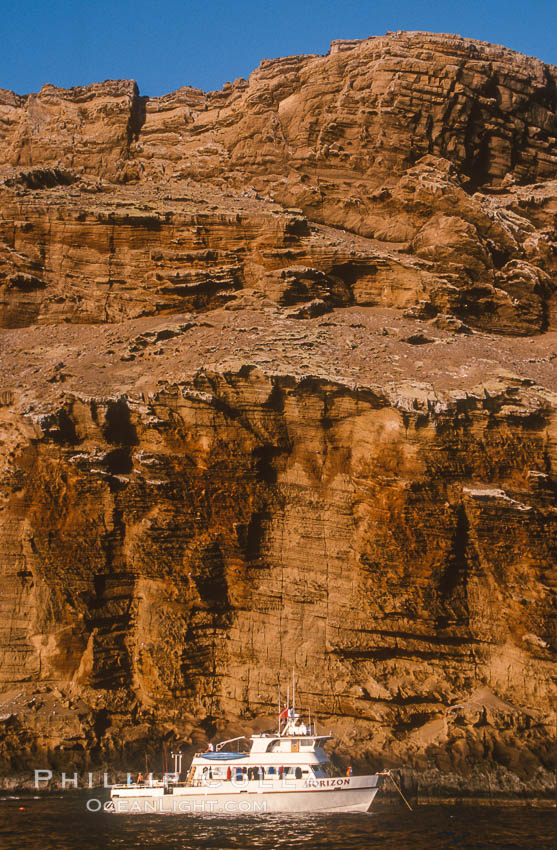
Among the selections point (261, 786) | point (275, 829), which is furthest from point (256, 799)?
point (275, 829)

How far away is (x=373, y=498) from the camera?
85.0 ft

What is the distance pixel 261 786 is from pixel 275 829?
216 cm

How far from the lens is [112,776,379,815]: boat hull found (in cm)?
2298

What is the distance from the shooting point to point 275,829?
21.2 m

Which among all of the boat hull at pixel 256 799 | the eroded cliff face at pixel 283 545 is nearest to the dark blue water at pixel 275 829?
the boat hull at pixel 256 799

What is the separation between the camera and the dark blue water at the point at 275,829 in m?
19.6

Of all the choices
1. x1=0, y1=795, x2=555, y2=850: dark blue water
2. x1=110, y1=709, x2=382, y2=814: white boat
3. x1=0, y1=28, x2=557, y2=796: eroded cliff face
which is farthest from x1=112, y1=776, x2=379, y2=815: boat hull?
x1=0, y1=28, x2=557, y2=796: eroded cliff face

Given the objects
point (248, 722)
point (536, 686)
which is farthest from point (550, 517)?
point (248, 722)

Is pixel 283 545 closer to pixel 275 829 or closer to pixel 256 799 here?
pixel 256 799

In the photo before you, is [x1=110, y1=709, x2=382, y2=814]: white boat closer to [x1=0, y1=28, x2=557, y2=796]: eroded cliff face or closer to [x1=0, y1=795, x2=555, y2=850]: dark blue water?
[x1=0, y1=795, x2=555, y2=850]: dark blue water

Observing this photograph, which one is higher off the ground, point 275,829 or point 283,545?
point 283,545

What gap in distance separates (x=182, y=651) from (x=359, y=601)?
525 cm

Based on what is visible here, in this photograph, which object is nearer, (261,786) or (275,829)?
(275,829)

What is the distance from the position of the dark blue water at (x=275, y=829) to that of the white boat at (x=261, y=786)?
0.37m
